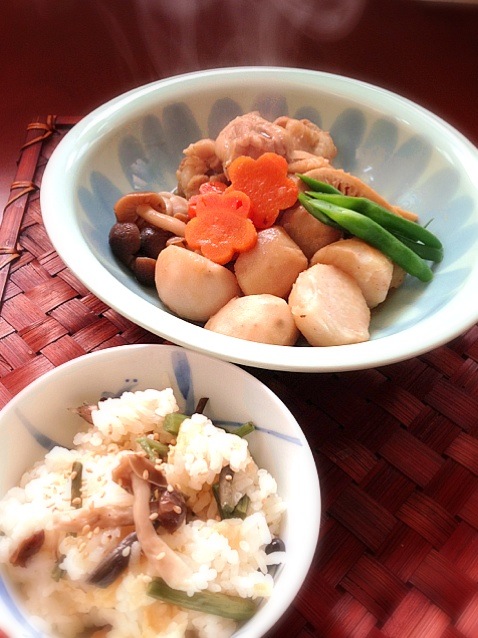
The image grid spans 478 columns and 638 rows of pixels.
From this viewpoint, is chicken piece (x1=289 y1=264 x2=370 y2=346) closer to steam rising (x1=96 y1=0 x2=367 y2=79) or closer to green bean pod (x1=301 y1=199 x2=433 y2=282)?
green bean pod (x1=301 y1=199 x2=433 y2=282)

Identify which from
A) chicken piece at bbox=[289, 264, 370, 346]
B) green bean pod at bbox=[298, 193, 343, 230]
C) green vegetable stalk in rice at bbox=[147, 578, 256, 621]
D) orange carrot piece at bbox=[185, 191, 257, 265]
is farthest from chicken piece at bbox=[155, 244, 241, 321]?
green vegetable stalk in rice at bbox=[147, 578, 256, 621]

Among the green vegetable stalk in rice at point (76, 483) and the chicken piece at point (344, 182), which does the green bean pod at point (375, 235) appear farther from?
the green vegetable stalk in rice at point (76, 483)

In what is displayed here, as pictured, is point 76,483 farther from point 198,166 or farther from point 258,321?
point 198,166

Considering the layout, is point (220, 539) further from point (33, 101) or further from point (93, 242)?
point (33, 101)

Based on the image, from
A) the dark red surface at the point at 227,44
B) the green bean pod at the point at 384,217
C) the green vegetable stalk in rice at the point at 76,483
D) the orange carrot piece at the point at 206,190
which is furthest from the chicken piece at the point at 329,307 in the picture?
the dark red surface at the point at 227,44

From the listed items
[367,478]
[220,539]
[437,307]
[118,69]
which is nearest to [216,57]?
[118,69]

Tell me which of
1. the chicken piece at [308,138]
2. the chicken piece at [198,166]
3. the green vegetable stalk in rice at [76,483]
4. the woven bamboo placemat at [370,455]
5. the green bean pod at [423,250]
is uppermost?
the chicken piece at [308,138]
